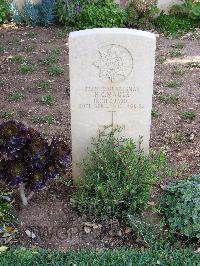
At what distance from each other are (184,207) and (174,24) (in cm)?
563

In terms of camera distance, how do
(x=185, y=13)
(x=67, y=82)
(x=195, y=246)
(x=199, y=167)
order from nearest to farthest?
(x=195, y=246) → (x=199, y=167) → (x=67, y=82) → (x=185, y=13)

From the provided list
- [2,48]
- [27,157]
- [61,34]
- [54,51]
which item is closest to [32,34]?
[61,34]

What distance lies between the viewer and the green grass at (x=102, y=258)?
13.3ft

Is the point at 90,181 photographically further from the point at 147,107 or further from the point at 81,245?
the point at 147,107

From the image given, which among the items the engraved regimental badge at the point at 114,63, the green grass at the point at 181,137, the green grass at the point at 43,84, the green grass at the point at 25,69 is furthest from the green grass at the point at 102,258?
the green grass at the point at 25,69

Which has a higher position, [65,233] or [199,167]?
[199,167]

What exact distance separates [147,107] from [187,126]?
5.47 feet

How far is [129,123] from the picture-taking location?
14.9 ft

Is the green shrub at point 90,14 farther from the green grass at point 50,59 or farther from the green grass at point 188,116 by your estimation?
the green grass at point 188,116

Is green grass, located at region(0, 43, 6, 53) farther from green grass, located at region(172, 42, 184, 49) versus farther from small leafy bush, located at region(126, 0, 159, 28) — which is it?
green grass, located at region(172, 42, 184, 49)

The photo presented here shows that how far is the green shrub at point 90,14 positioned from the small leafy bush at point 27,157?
4995 mm

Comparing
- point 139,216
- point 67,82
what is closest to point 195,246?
point 139,216

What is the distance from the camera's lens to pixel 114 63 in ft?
13.9

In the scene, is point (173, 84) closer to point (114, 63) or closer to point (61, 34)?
point (61, 34)
